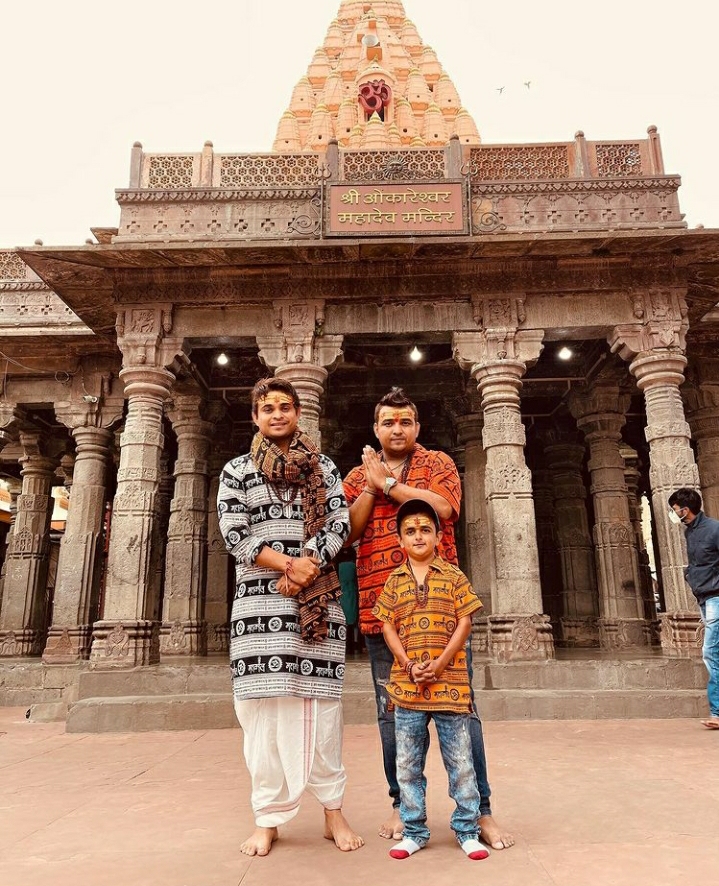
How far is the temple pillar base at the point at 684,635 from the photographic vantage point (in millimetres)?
7145

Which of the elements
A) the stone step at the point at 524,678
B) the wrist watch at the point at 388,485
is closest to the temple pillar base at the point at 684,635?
the stone step at the point at 524,678

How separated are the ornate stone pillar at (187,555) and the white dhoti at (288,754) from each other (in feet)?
23.9

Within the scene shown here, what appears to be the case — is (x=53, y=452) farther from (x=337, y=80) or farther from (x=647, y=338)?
(x=337, y=80)

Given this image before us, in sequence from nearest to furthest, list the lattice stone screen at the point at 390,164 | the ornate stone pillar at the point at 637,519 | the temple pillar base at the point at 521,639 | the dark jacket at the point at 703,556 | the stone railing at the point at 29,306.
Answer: the dark jacket at the point at 703,556, the temple pillar base at the point at 521,639, the lattice stone screen at the point at 390,164, the stone railing at the point at 29,306, the ornate stone pillar at the point at 637,519

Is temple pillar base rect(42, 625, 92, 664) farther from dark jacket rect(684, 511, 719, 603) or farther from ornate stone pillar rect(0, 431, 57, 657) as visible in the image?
dark jacket rect(684, 511, 719, 603)

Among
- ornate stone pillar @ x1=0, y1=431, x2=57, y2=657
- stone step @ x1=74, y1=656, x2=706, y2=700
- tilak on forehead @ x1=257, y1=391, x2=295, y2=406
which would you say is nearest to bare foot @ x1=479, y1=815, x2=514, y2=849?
tilak on forehead @ x1=257, y1=391, x2=295, y2=406

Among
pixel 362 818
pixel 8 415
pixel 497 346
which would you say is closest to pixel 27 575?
pixel 8 415

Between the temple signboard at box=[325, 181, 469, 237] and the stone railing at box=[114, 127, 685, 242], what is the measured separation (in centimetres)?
18

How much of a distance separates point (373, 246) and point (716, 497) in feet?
21.3

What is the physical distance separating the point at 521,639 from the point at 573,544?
18.1ft

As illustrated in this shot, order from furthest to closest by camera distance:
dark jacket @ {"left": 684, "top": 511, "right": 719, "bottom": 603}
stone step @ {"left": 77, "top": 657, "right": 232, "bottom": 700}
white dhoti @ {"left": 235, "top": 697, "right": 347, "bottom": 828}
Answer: stone step @ {"left": 77, "top": 657, "right": 232, "bottom": 700}, dark jacket @ {"left": 684, "top": 511, "right": 719, "bottom": 603}, white dhoti @ {"left": 235, "top": 697, "right": 347, "bottom": 828}

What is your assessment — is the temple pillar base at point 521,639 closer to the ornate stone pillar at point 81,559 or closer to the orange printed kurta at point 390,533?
the orange printed kurta at point 390,533

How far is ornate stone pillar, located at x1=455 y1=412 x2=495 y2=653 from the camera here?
9836mm

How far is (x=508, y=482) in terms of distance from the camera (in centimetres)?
771
